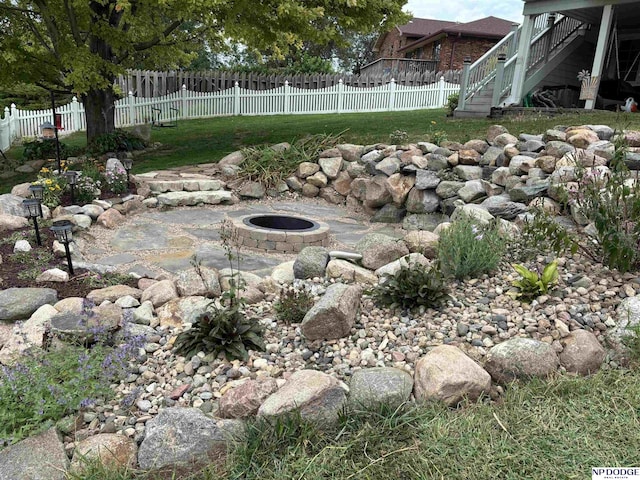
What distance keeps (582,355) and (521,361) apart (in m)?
0.39

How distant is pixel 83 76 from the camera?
27.6 ft

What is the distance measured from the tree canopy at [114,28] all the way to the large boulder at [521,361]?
6603 millimetres

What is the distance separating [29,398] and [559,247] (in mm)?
3363

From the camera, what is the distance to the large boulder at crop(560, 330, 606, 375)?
2.82m

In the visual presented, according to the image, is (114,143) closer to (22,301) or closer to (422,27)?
(22,301)

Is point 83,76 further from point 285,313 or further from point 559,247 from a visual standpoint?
point 559,247

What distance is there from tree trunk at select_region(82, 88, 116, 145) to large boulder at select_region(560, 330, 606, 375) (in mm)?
10003

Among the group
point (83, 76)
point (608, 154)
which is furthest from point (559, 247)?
point (83, 76)

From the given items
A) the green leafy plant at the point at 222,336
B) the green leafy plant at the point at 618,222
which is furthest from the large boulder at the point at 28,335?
the green leafy plant at the point at 618,222

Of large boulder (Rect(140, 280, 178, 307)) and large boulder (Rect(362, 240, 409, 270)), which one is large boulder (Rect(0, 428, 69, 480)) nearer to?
large boulder (Rect(140, 280, 178, 307))

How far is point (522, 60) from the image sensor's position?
10.8 m

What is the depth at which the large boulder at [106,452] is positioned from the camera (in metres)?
2.22

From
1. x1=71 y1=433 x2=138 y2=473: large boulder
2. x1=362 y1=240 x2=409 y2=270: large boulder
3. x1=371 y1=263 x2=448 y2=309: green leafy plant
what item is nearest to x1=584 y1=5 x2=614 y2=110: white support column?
x1=362 y1=240 x2=409 y2=270: large boulder

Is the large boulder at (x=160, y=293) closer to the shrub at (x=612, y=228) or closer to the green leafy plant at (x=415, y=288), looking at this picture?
the green leafy plant at (x=415, y=288)
